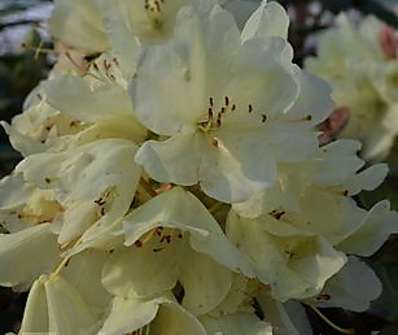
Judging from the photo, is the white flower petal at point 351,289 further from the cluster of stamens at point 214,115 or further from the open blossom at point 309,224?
the cluster of stamens at point 214,115

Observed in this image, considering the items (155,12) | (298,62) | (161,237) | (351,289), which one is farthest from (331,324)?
(298,62)

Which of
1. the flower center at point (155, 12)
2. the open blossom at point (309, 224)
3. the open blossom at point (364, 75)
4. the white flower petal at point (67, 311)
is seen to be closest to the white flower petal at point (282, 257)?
the open blossom at point (309, 224)

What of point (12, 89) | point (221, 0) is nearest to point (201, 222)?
point (221, 0)

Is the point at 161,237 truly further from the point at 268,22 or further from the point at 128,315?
the point at 268,22

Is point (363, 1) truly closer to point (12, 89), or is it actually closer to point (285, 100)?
point (12, 89)

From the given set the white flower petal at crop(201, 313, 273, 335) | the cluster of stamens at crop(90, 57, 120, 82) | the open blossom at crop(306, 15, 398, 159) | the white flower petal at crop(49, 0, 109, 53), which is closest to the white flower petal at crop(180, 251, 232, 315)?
the white flower petal at crop(201, 313, 273, 335)

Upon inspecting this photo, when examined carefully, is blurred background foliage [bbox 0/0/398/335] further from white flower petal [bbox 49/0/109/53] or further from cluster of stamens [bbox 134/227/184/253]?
cluster of stamens [bbox 134/227/184/253]
